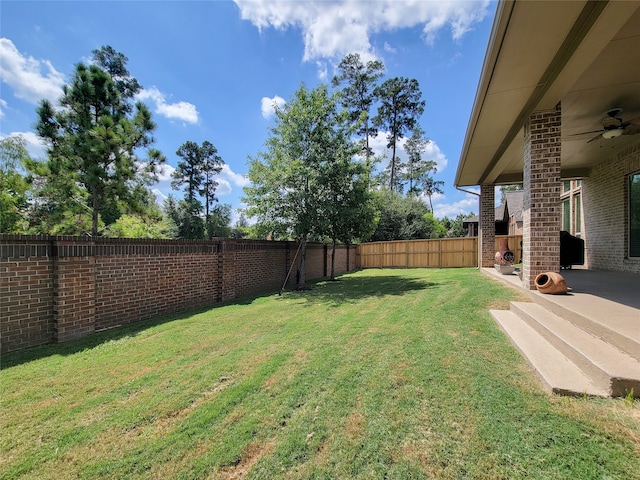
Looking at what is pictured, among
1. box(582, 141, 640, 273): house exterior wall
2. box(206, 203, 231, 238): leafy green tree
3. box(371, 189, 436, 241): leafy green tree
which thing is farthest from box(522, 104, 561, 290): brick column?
box(206, 203, 231, 238): leafy green tree

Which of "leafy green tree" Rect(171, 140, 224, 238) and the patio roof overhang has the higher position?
"leafy green tree" Rect(171, 140, 224, 238)

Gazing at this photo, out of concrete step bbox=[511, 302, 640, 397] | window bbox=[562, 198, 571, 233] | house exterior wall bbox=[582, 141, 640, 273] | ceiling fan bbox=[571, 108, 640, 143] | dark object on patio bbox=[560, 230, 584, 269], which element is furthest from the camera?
window bbox=[562, 198, 571, 233]

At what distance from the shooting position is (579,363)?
2572 millimetres

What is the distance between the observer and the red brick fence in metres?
3.86

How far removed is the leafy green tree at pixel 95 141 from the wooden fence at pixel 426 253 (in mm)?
12849

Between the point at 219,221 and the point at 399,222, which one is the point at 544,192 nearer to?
the point at 399,222

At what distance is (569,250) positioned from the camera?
821 centimetres

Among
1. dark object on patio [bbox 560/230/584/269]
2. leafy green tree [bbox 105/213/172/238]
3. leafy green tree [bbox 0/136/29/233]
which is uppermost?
leafy green tree [bbox 0/136/29/233]

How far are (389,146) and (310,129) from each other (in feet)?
68.0

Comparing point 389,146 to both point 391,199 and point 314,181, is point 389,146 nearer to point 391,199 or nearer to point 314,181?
point 391,199

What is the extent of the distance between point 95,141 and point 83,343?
813 centimetres

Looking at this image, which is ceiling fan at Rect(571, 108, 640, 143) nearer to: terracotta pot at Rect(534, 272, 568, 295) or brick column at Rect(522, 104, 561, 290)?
brick column at Rect(522, 104, 561, 290)

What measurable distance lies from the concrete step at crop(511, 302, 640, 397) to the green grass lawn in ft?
0.48

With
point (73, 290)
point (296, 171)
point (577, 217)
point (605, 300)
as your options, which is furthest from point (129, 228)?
point (577, 217)
